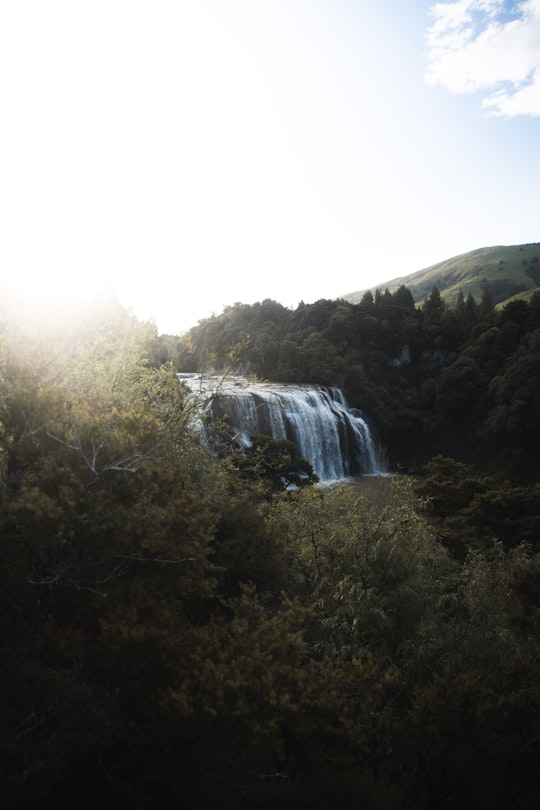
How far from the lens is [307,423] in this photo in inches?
1647

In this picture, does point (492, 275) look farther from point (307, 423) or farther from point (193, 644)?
point (193, 644)

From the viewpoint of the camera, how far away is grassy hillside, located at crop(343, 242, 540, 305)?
14445 cm

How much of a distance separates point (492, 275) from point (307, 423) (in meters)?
143

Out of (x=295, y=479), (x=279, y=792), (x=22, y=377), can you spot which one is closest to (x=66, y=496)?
(x=22, y=377)

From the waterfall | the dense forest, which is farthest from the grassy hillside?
the dense forest

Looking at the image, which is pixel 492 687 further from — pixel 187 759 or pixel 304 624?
pixel 187 759

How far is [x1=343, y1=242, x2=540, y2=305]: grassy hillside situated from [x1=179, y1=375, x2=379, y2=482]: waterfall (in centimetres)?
9138

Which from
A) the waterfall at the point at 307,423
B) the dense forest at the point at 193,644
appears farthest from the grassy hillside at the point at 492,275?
the dense forest at the point at 193,644

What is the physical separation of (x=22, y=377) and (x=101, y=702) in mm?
4632

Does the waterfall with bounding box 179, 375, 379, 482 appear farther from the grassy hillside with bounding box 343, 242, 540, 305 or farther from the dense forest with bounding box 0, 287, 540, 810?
the grassy hillside with bounding box 343, 242, 540, 305

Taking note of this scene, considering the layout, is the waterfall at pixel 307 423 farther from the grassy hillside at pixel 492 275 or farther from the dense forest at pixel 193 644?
the grassy hillside at pixel 492 275

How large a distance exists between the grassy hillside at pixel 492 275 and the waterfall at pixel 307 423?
91.4 meters

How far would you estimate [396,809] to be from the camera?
20.3 ft

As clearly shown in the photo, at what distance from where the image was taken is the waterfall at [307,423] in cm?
3753
